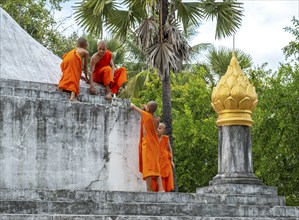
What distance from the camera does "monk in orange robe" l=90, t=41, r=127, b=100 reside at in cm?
1286

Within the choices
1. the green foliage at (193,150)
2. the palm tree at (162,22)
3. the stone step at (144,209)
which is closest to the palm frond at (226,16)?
the palm tree at (162,22)

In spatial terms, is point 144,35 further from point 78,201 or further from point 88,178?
point 78,201

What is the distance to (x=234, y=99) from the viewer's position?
12.9 meters

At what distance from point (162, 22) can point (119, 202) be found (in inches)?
326

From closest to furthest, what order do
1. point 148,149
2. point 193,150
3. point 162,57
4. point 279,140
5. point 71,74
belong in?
point 71,74 → point 148,149 → point 162,57 → point 279,140 → point 193,150

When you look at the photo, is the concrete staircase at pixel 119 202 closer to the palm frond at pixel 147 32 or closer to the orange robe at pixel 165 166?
the orange robe at pixel 165 166

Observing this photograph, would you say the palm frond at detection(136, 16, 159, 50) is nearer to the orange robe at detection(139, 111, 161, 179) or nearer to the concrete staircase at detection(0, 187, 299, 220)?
the orange robe at detection(139, 111, 161, 179)

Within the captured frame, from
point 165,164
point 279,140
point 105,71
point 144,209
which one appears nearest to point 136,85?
point 279,140

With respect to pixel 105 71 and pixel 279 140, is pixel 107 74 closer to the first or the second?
pixel 105 71

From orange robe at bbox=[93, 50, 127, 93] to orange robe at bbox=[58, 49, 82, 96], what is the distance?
0.67m

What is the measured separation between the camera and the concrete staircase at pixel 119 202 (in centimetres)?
1018

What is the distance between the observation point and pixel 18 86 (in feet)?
39.7

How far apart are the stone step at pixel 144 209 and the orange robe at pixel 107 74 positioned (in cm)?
275

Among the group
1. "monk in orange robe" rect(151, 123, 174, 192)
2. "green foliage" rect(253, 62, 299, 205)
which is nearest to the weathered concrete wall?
"monk in orange robe" rect(151, 123, 174, 192)
